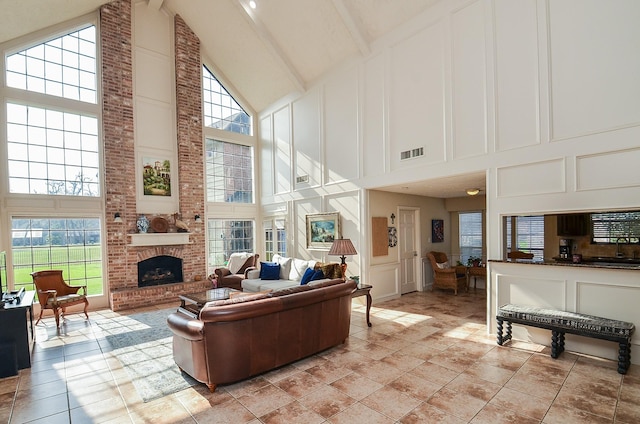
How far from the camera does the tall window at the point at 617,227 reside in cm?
506

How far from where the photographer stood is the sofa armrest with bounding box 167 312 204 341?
10.1ft

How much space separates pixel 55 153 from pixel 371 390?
23.5 ft

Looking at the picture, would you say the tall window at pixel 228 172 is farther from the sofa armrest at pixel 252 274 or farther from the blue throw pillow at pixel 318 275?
the blue throw pillow at pixel 318 275

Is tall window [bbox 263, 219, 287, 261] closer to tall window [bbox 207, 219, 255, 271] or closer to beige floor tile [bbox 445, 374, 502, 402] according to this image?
tall window [bbox 207, 219, 255, 271]

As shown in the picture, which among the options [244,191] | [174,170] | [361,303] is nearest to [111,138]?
[174,170]

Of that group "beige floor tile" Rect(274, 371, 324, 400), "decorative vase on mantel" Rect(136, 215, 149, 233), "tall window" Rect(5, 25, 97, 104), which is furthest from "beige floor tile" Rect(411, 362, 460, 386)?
"tall window" Rect(5, 25, 97, 104)

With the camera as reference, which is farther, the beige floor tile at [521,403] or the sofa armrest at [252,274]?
the sofa armrest at [252,274]

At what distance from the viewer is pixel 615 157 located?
12.0 feet

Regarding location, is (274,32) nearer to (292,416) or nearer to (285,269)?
(285,269)

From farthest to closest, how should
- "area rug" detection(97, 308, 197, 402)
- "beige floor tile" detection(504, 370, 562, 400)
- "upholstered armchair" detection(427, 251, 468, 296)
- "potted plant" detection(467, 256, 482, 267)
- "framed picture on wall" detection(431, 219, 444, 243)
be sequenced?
"framed picture on wall" detection(431, 219, 444, 243), "potted plant" detection(467, 256, 482, 267), "upholstered armchair" detection(427, 251, 468, 296), "area rug" detection(97, 308, 197, 402), "beige floor tile" detection(504, 370, 562, 400)

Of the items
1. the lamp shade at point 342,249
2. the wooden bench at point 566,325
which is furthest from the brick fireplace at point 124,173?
the wooden bench at point 566,325

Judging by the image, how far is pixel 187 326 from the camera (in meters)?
3.16

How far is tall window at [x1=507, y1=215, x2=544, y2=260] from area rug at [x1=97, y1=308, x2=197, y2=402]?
6.79 meters

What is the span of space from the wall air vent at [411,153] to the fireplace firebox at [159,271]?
5.58 metres
